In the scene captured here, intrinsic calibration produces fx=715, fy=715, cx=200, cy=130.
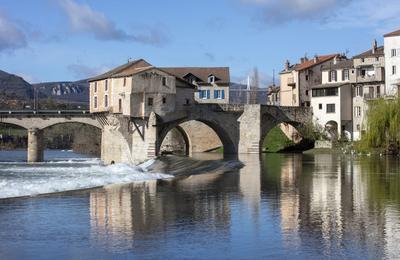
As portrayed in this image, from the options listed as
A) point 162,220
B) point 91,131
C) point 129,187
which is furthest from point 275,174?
point 91,131

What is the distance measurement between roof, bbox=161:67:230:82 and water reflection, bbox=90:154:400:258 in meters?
62.2

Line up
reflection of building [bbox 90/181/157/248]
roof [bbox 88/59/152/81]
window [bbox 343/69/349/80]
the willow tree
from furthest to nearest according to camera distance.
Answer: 1. window [bbox 343/69/349/80]
2. roof [bbox 88/59/152/81]
3. the willow tree
4. reflection of building [bbox 90/181/157/248]

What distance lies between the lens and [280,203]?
96.0ft

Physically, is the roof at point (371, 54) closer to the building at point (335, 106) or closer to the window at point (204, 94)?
the building at point (335, 106)

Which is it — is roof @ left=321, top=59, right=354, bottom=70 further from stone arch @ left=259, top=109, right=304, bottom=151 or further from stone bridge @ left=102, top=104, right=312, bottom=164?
stone arch @ left=259, top=109, right=304, bottom=151

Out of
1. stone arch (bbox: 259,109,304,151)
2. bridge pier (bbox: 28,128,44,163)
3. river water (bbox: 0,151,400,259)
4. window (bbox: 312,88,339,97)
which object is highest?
window (bbox: 312,88,339,97)

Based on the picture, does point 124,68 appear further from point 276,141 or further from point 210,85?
point 276,141

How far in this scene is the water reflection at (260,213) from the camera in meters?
20.2

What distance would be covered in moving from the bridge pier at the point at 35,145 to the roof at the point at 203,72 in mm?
23874

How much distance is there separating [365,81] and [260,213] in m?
69.6

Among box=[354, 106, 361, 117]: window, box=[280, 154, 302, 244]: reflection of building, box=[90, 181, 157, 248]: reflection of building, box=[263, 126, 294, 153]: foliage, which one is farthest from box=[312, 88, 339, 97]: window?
box=[90, 181, 157, 248]: reflection of building

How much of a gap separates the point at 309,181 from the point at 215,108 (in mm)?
44617

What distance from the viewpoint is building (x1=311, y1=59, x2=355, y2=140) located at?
92125 millimetres

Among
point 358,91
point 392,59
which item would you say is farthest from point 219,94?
point 392,59
